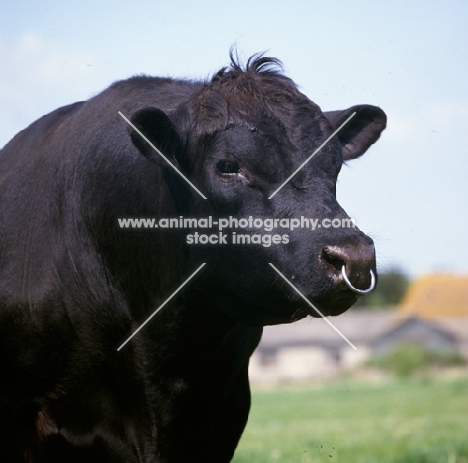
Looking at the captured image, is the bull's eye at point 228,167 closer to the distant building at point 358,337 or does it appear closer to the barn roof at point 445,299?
the barn roof at point 445,299

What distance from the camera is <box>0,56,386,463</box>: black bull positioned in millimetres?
4680

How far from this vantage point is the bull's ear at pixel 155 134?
4.68 m

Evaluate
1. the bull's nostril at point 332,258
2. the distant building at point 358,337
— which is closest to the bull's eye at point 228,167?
the bull's nostril at point 332,258

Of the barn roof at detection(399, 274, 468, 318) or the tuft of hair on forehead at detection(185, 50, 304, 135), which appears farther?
the barn roof at detection(399, 274, 468, 318)

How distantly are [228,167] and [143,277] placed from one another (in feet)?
2.85

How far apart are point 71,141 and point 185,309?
1268mm

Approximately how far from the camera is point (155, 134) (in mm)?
4773

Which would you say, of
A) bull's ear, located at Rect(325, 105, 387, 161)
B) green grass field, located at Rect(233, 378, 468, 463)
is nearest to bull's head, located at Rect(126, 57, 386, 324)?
bull's ear, located at Rect(325, 105, 387, 161)

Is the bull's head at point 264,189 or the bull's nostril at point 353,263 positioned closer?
the bull's nostril at point 353,263

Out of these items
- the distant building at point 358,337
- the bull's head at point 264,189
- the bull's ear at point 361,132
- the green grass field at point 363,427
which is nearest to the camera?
the bull's head at point 264,189

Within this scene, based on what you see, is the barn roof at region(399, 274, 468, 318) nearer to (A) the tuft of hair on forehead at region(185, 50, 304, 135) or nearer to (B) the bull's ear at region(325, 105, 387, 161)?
(B) the bull's ear at region(325, 105, 387, 161)

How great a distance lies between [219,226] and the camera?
4684 millimetres

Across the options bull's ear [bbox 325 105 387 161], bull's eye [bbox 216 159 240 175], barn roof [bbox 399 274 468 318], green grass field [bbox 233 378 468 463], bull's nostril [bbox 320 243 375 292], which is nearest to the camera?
bull's nostril [bbox 320 243 375 292]

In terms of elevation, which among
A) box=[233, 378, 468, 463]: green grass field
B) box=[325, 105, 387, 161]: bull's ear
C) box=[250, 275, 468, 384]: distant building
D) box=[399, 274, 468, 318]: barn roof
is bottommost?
box=[250, 275, 468, 384]: distant building
